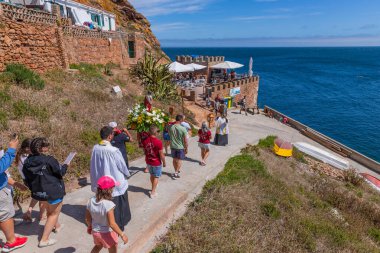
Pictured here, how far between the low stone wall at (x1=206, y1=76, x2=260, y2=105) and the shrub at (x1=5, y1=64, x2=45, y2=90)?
51.0 feet

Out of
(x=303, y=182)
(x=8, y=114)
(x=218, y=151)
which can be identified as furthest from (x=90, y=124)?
(x=303, y=182)

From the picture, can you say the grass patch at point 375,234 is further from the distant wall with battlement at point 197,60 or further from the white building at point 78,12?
the distant wall with battlement at point 197,60

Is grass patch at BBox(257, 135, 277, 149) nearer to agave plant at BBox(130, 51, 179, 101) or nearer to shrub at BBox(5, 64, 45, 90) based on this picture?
agave plant at BBox(130, 51, 179, 101)

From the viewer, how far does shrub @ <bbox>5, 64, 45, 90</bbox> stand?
9.85 m

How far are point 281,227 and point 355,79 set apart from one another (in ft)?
246

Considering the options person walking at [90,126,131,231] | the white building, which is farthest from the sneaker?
the white building

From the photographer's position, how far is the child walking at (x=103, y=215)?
129 inches

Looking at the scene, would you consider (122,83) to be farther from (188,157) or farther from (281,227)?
(281,227)

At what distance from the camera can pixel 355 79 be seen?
6575 cm

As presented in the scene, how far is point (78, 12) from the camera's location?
68.2 feet

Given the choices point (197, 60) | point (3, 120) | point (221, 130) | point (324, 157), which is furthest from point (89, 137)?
point (197, 60)

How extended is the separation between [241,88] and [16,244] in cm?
2685

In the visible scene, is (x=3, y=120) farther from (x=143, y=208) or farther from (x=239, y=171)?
(x=239, y=171)

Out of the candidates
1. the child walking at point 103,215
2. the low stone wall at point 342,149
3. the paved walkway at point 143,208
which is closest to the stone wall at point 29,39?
the paved walkway at point 143,208
